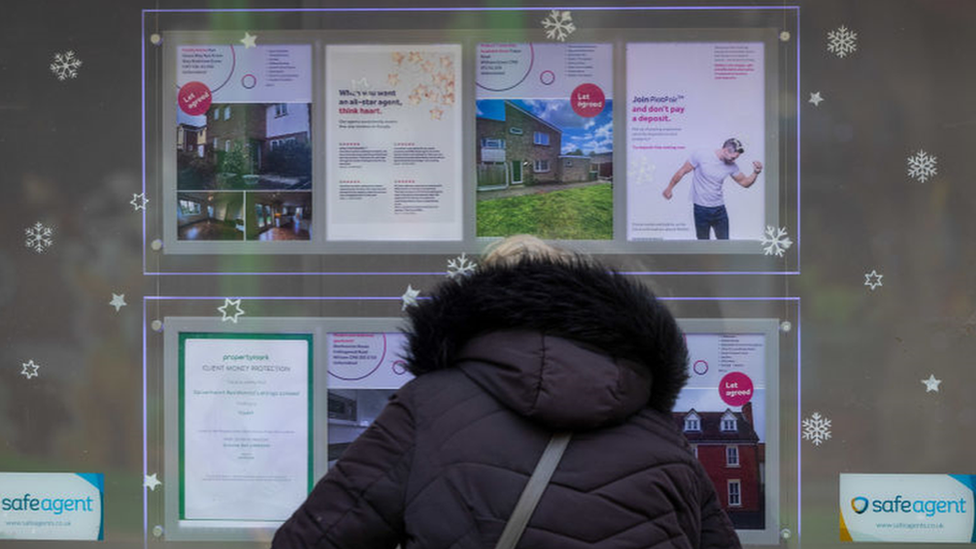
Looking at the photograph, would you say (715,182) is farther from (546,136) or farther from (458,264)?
(458,264)

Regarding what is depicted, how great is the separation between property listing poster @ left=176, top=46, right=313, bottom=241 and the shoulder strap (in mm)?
1742

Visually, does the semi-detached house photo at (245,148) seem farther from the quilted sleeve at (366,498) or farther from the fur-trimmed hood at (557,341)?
the quilted sleeve at (366,498)

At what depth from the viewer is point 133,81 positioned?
10.9ft

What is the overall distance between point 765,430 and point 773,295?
446 mm

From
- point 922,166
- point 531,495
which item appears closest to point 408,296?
point 531,495

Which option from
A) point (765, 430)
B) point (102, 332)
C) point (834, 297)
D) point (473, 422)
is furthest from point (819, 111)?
point (102, 332)

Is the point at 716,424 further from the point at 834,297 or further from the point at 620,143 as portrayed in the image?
the point at 620,143

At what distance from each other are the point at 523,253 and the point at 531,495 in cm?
55

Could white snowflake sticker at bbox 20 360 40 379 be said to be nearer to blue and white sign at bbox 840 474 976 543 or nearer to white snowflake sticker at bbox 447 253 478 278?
white snowflake sticker at bbox 447 253 478 278

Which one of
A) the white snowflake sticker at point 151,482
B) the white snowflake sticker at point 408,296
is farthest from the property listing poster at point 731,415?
the white snowflake sticker at point 151,482

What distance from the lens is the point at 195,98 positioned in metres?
3.30

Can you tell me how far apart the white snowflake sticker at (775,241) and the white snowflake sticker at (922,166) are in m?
0.45

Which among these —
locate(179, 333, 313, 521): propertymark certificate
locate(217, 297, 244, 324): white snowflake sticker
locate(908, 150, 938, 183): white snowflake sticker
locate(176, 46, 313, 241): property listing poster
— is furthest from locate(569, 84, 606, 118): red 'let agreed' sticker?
locate(217, 297, 244, 324): white snowflake sticker

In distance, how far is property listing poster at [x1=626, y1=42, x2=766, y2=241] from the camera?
10.6 feet
